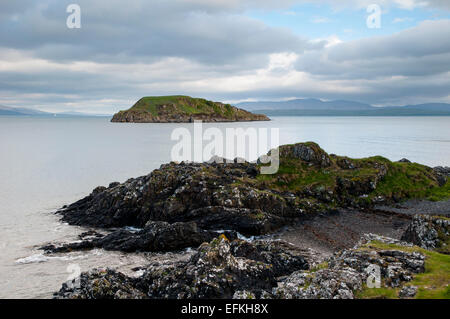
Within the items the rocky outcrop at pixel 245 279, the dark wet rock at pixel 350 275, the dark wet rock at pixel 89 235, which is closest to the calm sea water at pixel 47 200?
the dark wet rock at pixel 89 235

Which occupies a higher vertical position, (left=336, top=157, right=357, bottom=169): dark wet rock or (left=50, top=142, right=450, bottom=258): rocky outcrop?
(left=336, top=157, right=357, bottom=169): dark wet rock

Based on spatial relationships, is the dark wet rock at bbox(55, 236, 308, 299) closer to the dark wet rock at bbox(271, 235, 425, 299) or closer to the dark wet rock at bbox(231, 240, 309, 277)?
the dark wet rock at bbox(231, 240, 309, 277)

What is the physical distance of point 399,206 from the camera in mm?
43094

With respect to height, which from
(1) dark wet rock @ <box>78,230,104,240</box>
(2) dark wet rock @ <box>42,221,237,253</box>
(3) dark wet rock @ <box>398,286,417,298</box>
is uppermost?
(3) dark wet rock @ <box>398,286,417,298</box>

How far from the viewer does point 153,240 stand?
3062cm

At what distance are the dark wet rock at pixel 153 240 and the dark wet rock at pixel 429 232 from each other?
1762 centimetres

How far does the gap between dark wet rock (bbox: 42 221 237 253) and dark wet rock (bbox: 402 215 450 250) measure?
1762 cm

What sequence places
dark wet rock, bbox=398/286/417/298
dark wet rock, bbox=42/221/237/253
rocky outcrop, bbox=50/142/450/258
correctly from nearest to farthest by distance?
dark wet rock, bbox=398/286/417/298, dark wet rock, bbox=42/221/237/253, rocky outcrop, bbox=50/142/450/258

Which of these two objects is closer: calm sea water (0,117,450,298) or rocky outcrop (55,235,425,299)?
rocky outcrop (55,235,425,299)

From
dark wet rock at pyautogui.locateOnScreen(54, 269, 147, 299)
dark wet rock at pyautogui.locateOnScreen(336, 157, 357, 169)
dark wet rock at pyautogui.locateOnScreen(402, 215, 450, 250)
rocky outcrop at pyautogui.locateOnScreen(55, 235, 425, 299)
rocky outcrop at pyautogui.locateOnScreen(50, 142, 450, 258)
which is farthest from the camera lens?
dark wet rock at pyautogui.locateOnScreen(336, 157, 357, 169)

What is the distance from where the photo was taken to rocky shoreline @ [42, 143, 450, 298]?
18859 millimetres

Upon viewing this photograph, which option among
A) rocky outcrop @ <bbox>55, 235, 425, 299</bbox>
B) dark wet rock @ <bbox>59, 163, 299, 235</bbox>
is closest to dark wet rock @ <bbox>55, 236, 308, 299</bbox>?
rocky outcrop @ <bbox>55, 235, 425, 299</bbox>
